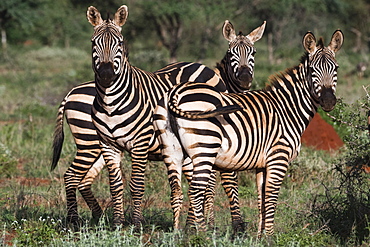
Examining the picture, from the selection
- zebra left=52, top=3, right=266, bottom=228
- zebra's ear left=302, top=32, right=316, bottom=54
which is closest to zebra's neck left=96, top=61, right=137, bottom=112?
zebra left=52, top=3, right=266, bottom=228

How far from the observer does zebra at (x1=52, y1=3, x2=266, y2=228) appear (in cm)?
688

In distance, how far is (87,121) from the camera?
6840 millimetres

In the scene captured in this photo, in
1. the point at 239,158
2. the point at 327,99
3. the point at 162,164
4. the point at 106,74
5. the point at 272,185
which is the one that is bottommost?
the point at 272,185

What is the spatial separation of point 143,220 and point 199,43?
28.4 m

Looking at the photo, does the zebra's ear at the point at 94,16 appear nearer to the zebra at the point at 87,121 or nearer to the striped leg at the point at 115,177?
the zebra at the point at 87,121

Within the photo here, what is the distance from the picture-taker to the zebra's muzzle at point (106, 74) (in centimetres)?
576

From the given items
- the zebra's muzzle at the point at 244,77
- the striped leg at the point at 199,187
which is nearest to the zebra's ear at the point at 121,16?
the zebra's muzzle at the point at 244,77

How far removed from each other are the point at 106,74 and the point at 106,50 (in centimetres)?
29

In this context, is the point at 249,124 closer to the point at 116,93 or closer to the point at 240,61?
the point at 116,93

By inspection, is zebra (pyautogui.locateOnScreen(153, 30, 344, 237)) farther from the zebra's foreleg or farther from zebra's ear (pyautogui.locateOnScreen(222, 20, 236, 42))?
zebra's ear (pyautogui.locateOnScreen(222, 20, 236, 42))

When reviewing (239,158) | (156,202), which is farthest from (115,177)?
(156,202)

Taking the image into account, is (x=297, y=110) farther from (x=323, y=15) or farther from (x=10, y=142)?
(x=323, y=15)

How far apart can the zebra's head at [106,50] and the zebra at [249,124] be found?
65 centimetres

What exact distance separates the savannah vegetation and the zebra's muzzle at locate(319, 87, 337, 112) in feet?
1.12
